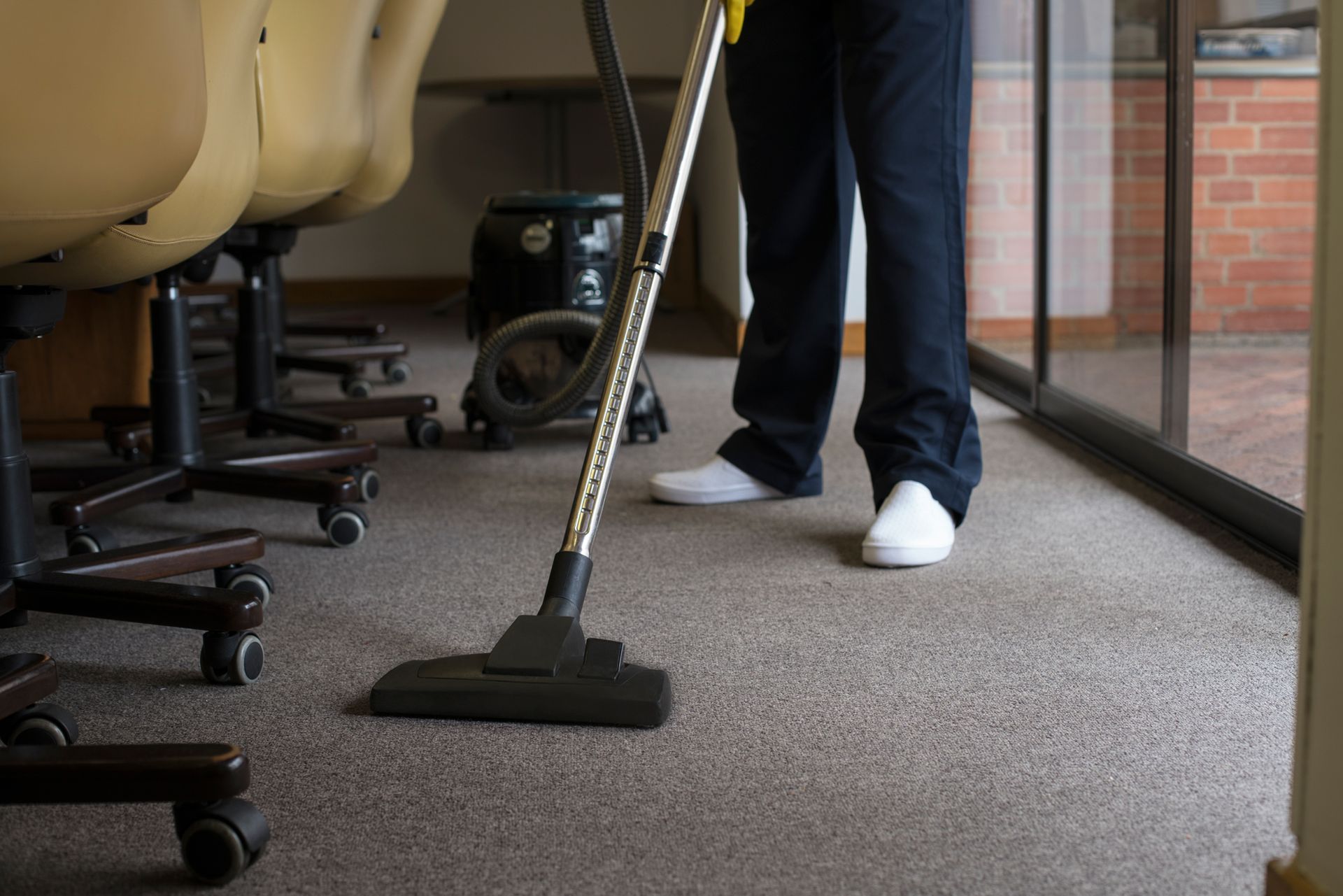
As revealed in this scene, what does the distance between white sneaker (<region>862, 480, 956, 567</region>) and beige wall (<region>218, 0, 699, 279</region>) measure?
11.2 ft

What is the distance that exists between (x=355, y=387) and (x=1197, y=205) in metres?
1.66

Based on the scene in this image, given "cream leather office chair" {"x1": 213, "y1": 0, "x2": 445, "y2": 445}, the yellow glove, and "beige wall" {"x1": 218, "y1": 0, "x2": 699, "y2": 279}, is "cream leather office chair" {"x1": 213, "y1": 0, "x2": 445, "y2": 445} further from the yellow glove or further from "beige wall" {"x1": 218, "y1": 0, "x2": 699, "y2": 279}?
"beige wall" {"x1": 218, "y1": 0, "x2": 699, "y2": 279}

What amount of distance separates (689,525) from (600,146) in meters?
3.43

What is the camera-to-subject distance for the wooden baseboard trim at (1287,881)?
2.11 ft

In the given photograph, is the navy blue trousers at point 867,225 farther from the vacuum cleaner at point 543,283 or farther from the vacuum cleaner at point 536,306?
the vacuum cleaner at point 543,283

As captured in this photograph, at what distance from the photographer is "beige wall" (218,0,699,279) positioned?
15.5ft

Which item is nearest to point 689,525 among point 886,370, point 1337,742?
point 886,370

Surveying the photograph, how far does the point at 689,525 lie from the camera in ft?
A: 5.33

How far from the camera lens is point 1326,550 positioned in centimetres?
63

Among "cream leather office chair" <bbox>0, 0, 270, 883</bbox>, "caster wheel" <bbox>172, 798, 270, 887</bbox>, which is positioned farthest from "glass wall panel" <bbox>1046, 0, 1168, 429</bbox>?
"caster wheel" <bbox>172, 798, 270, 887</bbox>

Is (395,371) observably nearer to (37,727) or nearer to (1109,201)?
(1109,201)

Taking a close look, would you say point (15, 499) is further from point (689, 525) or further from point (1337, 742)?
point (1337, 742)

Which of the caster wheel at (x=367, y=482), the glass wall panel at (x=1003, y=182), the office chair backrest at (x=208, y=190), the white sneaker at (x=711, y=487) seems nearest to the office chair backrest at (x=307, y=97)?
the office chair backrest at (x=208, y=190)

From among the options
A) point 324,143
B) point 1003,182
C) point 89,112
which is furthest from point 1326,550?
point 1003,182
